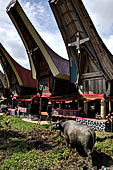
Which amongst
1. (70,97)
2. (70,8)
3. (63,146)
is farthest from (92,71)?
(63,146)

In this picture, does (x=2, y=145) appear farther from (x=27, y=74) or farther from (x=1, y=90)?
(x=1, y=90)

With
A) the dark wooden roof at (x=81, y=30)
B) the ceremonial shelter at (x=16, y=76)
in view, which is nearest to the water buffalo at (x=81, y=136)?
the dark wooden roof at (x=81, y=30)

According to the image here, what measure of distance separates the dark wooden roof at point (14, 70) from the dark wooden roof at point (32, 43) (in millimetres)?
4793

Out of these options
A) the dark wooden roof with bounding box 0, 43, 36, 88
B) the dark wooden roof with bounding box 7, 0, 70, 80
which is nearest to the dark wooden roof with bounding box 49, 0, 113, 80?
the dark wooden roof with bounding box 7, 0, 70, 80

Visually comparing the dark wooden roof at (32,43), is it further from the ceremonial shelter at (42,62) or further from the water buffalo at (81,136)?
the water buffalo at (81,136)

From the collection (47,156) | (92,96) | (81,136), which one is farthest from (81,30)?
(47,156)

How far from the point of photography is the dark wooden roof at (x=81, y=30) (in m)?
11.0

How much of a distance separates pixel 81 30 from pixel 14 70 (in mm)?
13761

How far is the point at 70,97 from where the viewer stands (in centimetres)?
1352

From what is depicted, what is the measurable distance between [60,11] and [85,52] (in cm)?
441

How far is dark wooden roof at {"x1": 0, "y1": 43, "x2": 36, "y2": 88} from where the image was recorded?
21830mm

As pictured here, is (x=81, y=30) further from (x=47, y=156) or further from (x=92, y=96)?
(x=47, y=156)

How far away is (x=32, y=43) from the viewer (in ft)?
58.4

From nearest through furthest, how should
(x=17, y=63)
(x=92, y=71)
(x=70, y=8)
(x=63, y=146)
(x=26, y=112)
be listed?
(x=63, y=146) < (x=70, y=8) < (x=92, y=71) < (x=26, y=112) < (x=17, y=63)
